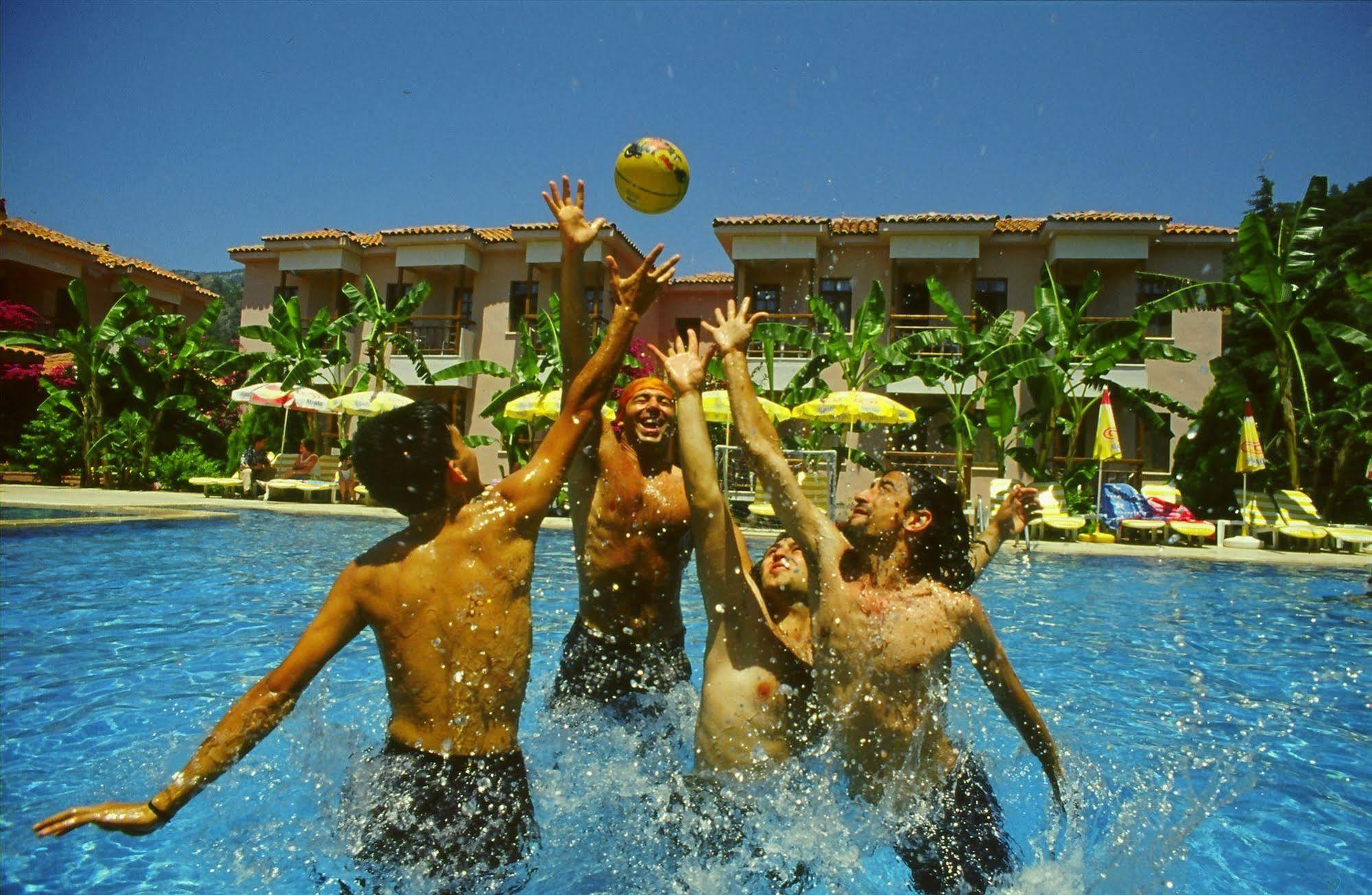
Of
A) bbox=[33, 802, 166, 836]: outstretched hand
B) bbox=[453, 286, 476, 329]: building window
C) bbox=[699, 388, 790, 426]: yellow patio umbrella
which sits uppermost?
bbox=[453, 286, 476, 329]: building window

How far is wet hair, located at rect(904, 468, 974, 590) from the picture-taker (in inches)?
115

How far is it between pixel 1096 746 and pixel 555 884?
151 inches

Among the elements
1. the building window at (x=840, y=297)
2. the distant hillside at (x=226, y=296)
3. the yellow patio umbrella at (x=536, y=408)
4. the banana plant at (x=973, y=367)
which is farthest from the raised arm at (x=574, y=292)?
the distant hillside at (x=226, y=296)

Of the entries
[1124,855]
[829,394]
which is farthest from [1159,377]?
[1124,855]

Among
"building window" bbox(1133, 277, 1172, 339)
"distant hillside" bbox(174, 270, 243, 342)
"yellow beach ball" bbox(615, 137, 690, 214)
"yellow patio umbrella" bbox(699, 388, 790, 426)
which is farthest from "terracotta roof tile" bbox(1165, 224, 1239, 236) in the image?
"distant hillside" bbox(174, 270, 243, 342)

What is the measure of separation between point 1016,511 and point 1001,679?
1.02 metres

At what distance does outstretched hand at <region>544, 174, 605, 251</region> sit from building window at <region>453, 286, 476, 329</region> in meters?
23.6

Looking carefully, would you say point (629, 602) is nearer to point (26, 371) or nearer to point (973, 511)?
point (973, 511)

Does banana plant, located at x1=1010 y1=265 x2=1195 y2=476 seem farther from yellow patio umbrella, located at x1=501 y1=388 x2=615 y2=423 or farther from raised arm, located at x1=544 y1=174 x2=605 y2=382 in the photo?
raised arm, located at x1=544 y1=174 x2=605 y2=382

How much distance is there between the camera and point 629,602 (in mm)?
3822

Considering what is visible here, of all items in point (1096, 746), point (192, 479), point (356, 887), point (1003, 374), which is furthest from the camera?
point (192, 479)

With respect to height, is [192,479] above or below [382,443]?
below

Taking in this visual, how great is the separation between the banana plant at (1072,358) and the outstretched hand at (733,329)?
14.5 m

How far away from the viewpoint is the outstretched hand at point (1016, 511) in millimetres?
3762
